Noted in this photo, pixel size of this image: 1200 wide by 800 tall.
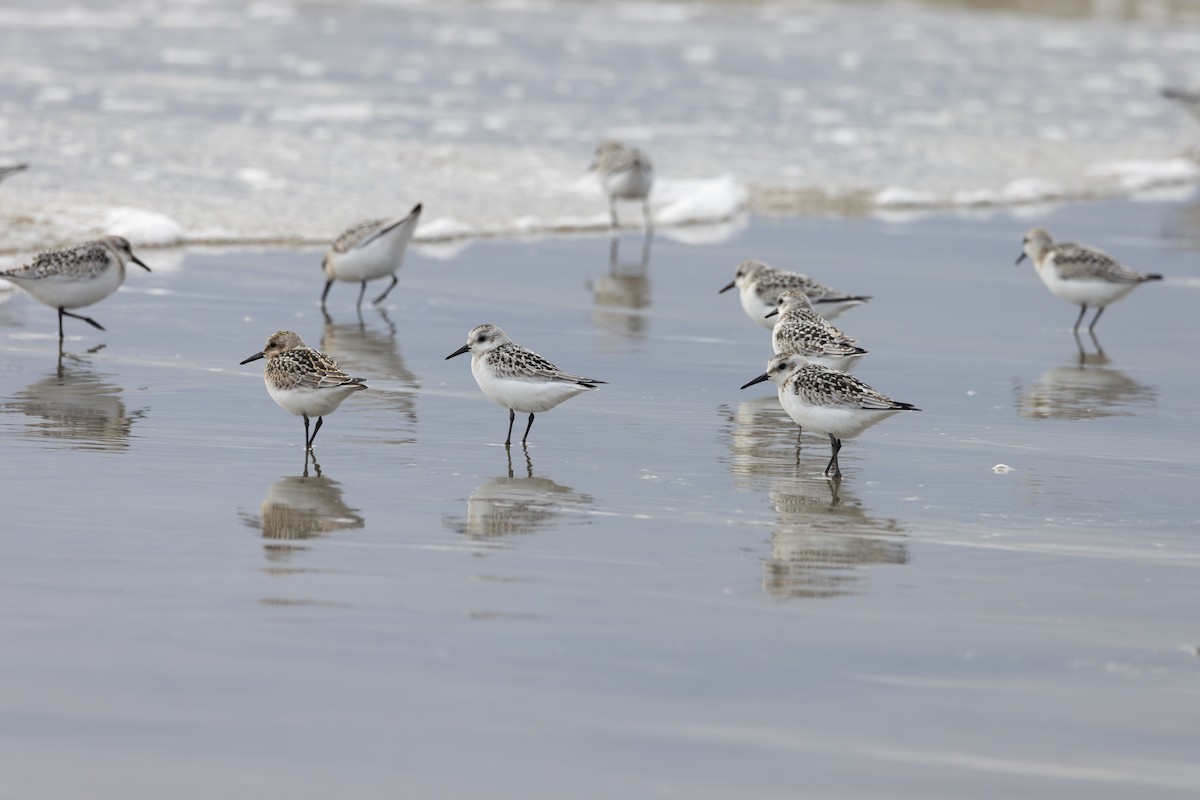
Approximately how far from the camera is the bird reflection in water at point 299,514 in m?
7.07

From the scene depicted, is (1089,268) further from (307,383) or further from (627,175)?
(307,383)

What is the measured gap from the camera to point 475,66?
Result: 31812 mm

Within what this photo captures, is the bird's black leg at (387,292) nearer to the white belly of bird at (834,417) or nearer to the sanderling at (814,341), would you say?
the sanderling at (814,341)

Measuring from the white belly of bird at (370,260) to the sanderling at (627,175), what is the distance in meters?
4.69

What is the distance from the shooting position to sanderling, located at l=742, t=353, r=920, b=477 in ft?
27.3

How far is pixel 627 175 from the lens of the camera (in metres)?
17.4

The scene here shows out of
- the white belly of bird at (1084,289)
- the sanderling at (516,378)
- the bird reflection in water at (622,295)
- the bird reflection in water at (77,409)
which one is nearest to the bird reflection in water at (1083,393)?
the white belly of bird at (1084,289)

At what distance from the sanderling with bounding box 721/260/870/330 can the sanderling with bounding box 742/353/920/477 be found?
3.13 m

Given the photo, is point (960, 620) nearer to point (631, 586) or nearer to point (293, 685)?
point (631, 586)

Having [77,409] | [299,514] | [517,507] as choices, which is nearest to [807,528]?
[517,507]

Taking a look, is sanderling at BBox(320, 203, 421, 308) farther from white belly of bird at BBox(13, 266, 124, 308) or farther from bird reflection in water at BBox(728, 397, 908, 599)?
bird reflection in water at BBox(728, 397, 908, 599)

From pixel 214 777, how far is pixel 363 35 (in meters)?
34.9

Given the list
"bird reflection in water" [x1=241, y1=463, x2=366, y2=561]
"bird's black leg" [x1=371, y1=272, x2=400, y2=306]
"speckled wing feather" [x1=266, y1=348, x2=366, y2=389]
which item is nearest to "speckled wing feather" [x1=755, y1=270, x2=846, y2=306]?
"bird's black leg" [x1=371, y1=272, x2=400, y2=306]

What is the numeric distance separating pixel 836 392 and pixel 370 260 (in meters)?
5.71
